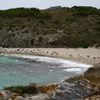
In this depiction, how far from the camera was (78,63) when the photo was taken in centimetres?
3375

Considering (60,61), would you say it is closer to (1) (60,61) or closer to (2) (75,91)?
(1) (60,61)

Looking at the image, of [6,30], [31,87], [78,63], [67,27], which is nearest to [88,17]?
[67,27]

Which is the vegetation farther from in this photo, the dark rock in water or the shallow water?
the dark rock in water

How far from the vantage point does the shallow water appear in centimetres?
2683

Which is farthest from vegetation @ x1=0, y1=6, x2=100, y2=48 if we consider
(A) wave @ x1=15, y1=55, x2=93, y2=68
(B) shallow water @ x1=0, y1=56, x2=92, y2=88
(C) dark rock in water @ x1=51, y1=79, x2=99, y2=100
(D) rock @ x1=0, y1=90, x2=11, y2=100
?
(D) rock @ x1=0, y1=90, x2=11, y2=100

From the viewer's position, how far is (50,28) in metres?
55.7

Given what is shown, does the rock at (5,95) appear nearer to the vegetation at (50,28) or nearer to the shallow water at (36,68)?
the shallow water at (36,68)

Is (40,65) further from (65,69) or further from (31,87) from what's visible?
(31,87)

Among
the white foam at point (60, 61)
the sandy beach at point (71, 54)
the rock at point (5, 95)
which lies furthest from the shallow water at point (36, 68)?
the rock at point (5, 95)

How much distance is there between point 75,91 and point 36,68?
22306 mm

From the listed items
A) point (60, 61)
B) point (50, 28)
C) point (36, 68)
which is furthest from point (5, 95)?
point (50, 28)

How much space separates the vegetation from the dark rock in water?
3679 cm

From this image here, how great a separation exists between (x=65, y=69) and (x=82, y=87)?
69.6 feet

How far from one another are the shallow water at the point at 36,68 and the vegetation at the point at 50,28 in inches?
474
